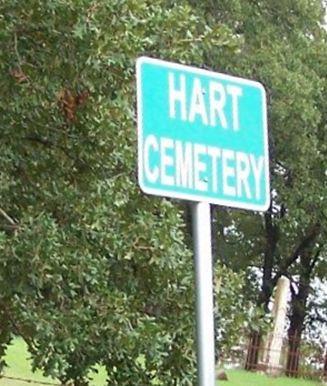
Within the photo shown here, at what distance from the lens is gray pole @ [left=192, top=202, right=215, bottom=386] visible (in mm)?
1748

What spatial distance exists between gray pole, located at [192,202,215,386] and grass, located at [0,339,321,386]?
4.27 metres

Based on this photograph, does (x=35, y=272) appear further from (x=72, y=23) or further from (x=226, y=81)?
(x=226, y=81)

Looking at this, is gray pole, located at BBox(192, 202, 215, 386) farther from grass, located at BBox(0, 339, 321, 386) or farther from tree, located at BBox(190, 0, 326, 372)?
tree, located at BBox(190, 0, 326, 372)

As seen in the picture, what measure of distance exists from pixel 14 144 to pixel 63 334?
934 millimetres

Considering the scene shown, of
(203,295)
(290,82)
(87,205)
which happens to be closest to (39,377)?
(87,205)

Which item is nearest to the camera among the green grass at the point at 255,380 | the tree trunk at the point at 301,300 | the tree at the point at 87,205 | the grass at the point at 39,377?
the tree at the point at 87,205

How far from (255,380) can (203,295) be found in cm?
1094

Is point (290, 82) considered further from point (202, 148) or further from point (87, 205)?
point (202, 148)

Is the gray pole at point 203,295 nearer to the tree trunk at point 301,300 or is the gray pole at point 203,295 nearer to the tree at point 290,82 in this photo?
the tree at point 290,82

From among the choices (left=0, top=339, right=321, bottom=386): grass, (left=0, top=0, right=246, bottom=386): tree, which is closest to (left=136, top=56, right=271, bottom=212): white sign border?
(left=0, top=0, right=246, bottom=386): tree

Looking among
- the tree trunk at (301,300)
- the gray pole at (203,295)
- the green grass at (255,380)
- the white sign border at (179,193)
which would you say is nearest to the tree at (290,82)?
the green grass at (255,380)

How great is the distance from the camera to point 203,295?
1767 millimetres

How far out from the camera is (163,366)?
4566mm

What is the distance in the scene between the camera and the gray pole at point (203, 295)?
175 centimetres
